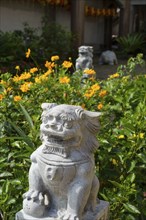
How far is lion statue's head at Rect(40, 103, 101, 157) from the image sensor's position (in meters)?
1.68

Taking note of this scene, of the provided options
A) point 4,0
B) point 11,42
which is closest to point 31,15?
point 4,0

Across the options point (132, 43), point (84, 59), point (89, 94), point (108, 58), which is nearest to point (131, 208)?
point (89, 94)

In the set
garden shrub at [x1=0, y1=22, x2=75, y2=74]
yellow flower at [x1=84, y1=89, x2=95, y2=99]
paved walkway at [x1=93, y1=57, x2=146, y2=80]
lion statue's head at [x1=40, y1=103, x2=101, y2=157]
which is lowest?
paved walkway at [x1=93, y1=57, x2=146, y2=80]

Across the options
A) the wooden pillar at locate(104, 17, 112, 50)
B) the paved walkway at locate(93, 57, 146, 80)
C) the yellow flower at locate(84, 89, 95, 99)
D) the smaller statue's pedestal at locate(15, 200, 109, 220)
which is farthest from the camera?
the wooden pillar at locate(104, 17, 112, 50)

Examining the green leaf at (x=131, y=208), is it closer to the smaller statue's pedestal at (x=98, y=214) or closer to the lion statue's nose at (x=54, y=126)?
the smaller statue's pedestal at (x=98, y=214)

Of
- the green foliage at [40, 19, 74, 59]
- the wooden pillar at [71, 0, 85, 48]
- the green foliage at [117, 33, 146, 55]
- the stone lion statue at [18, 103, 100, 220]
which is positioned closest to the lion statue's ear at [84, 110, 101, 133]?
the stone lion statue at [18, 103, 100, 220]

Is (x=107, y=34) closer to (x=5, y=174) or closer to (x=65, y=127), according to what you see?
(x=5, y=174)

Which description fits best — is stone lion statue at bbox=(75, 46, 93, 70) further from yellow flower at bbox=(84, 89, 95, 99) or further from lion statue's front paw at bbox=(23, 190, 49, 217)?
lion statue's front paw at bbox=(23, 190, 49, 217)

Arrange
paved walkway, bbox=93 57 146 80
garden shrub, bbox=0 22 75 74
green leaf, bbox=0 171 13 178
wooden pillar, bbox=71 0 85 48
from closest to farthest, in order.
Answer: green leaf, bbox=0 171 13 178
garden shrub, bbox=0 22 75 74
paved walkway, bbox=93 57 146 80
wooden pillar, bbox=71 0 85 48

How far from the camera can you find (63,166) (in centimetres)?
170

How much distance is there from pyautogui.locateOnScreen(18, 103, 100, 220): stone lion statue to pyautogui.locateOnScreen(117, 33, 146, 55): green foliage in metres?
12.2

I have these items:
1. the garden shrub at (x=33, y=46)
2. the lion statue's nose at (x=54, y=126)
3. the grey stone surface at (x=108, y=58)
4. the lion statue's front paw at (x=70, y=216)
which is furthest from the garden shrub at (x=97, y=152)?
the grey stone surface at (x=108, y=58)

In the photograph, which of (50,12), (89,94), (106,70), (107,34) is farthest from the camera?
(107,34)

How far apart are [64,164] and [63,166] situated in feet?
0.03
